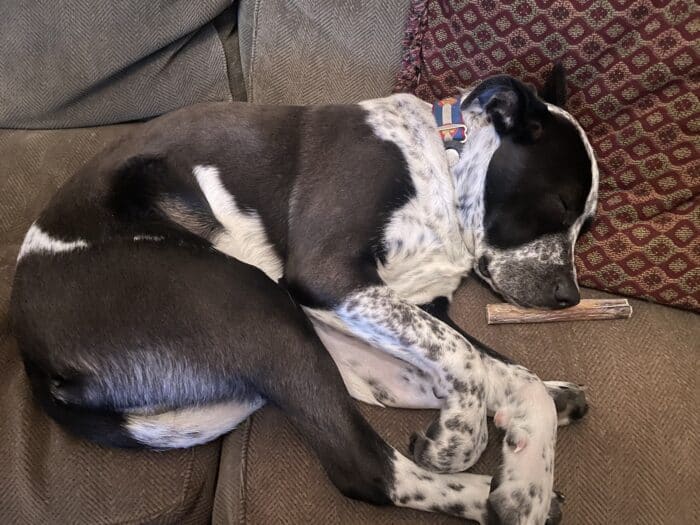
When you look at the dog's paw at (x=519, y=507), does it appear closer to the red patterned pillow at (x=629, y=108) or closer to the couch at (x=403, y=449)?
the couch at (x=403, y=449)

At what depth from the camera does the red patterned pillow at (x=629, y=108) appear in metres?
1.81

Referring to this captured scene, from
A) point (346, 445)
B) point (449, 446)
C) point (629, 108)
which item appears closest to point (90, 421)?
point (346, 445)

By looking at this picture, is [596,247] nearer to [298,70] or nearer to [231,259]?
[231,259]

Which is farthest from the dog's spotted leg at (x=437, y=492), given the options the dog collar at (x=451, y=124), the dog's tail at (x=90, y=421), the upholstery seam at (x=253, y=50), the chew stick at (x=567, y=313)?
the upholstery seam at (x=253, y=50)

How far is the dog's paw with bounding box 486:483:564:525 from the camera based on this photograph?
1.44 meters

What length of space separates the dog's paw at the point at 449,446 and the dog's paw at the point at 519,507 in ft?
0.39

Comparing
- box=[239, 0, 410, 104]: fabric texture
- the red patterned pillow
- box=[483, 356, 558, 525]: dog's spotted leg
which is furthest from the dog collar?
box=[483, 356, 558, 525]: dog's spotted leg

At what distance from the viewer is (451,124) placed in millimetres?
2031

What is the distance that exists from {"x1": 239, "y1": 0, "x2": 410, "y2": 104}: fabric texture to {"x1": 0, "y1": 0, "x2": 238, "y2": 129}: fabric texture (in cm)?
25

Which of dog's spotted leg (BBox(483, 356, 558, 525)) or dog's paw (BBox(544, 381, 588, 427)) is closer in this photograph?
dog's spotted leg (BBox(483, 356, 558, 525))

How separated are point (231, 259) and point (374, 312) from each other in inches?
17.3

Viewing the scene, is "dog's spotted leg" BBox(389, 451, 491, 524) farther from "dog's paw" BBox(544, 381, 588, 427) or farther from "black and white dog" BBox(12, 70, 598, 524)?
"dog's paw" BBox(544, 381, 588, 427)

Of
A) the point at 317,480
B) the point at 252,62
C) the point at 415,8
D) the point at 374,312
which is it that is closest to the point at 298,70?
the point at 252,62

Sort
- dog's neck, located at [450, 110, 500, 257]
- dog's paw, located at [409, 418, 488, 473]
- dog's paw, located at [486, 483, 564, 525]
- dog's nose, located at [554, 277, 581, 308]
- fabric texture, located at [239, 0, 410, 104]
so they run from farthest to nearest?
fabric texture, located at [239, 0, 410, 104] → dog's neck, located at [450, 110, 500, 257] → dog's nose, located at [554, 277, 581, 308] → dog's paw, located at [409, 418, 488, 473] → dog's paw, located at [486, 483, 564, 525]
